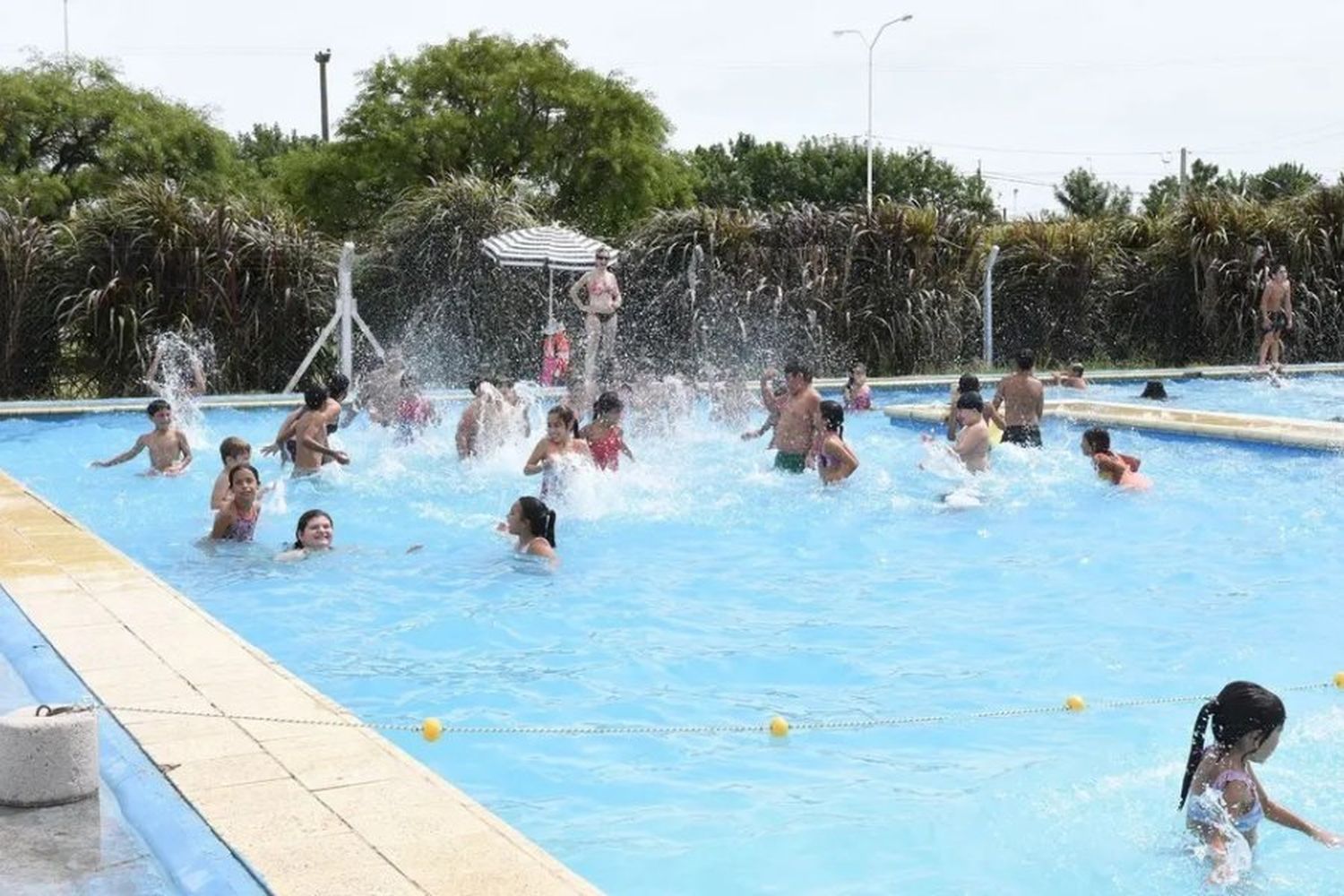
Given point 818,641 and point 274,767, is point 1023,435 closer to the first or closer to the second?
point 818,641

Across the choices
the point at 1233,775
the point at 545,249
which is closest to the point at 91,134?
the point at 545,249

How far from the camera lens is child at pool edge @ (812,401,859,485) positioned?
11555mm

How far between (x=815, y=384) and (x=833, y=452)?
909 cm

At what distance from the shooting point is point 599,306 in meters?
18.6

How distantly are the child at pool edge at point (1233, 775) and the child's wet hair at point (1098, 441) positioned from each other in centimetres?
719

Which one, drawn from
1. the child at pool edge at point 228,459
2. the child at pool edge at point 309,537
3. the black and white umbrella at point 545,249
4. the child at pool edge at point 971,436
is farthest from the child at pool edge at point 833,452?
the black and white umbrella at point 545,249

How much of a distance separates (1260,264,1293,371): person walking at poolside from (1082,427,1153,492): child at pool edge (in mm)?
10675

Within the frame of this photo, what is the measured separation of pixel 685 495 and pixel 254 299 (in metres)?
9.42

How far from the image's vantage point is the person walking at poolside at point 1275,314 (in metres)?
21.6

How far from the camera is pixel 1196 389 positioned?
2117cm

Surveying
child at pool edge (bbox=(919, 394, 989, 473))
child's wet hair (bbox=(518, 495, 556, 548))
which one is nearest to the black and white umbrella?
child at pool edge (bbox=(919, 394, 989, 473))

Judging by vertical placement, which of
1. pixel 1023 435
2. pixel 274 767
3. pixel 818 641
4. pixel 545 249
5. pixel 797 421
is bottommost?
pixel 818 641

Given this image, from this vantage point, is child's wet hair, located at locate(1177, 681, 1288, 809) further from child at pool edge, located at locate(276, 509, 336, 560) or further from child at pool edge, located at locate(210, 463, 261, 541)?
child at pool edge, located at locate(210, 463, 261, 541)

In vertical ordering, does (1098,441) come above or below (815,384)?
below
